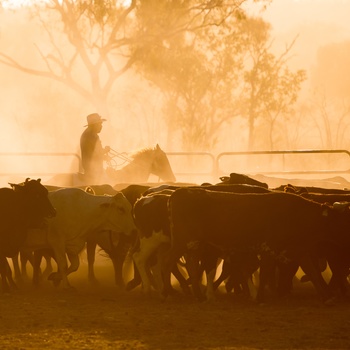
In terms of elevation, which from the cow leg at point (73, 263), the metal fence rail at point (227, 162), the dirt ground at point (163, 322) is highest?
the metal fence rail at point (227, 162)

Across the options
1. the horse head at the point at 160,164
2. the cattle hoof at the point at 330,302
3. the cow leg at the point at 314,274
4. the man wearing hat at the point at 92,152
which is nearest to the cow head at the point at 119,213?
the cow leg at the point at 314,274

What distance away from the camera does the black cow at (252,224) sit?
39.2 ft

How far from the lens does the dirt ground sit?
30.5 ft

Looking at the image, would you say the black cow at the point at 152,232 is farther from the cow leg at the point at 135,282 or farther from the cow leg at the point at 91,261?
the cow leg at the point at 91,261

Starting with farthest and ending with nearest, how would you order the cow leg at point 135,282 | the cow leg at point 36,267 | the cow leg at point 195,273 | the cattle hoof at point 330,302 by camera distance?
1. the cow leg at point 36,267
2. the cow leg at point 135,282
3. the cow leg at point 195,273
4. the cattle hoof at point 330,302

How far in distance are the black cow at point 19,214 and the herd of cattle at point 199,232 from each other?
0.01m

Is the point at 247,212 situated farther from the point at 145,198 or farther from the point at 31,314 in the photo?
the point at 31,314

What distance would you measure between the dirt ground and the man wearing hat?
425 cm

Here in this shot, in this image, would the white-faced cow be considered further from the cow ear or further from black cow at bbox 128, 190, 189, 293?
black cow at bbox 128, 190, 189, 293

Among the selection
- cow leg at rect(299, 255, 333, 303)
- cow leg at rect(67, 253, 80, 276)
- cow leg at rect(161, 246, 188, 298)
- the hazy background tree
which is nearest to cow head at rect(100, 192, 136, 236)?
cow leg at rect(67, 253, 80, 276)

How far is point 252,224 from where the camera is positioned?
12.0 metres

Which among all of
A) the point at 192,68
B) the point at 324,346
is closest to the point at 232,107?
the point at 192,68

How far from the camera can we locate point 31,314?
35.5ft

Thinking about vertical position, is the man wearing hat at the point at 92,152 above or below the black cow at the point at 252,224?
above
